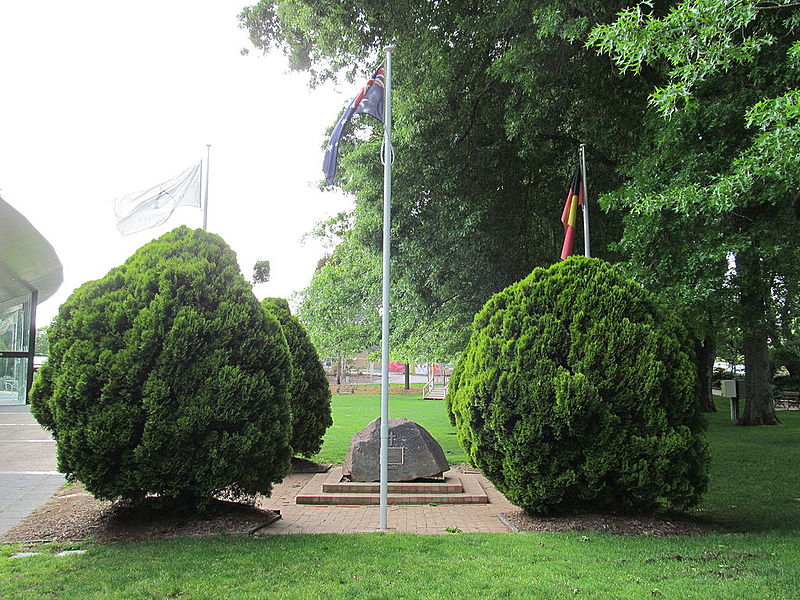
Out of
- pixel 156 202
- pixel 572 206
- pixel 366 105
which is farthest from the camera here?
pixel 572 206

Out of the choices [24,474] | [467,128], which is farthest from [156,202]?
[467,128]

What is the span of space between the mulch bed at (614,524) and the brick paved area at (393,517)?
0.37 m

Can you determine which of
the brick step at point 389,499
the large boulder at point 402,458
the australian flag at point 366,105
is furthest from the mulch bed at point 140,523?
the australian flag at point 366,105

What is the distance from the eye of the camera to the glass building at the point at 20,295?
835 inches

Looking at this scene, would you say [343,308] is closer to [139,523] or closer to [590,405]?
[139,523]

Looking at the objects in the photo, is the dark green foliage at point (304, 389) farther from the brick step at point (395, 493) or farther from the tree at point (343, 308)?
the tree at point (343, 308)

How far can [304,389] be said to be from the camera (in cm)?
1158

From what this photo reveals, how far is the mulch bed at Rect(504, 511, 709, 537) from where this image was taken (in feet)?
22.8

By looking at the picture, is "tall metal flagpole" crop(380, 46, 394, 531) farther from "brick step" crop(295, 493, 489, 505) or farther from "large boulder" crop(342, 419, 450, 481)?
"large boulder" crop(342, 419, 450, 481)

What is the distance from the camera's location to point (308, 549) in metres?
6.08

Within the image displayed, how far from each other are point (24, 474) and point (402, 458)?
7.22 m

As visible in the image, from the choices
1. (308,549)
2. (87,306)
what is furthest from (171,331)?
(308,549)

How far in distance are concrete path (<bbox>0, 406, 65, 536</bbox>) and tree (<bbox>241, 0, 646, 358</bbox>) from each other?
28.1ft

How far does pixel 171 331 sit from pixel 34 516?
3.54m
